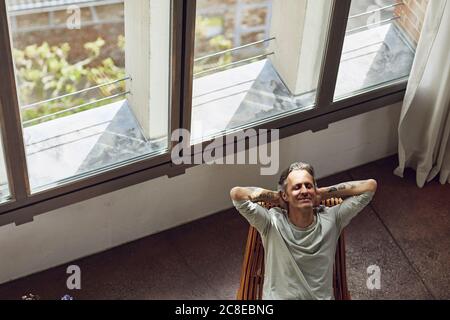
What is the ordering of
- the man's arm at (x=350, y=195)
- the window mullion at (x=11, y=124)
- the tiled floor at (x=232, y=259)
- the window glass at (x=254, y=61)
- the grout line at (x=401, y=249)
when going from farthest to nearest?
the grout line at (x=401, y=249), the tiled floor at (x=232, y=259), the window glass at (x=254, y=61), the man's arm at (x=350, y=195), the window mullion at (x=11, y=124)

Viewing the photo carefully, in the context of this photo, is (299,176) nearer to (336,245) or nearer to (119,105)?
(336,245)

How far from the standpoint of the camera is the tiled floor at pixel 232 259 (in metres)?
3.45

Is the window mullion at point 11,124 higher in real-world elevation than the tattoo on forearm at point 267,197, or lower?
higher

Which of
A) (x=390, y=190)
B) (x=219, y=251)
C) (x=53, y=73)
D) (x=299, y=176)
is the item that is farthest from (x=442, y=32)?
(x=53, y=73)

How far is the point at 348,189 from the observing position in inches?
118

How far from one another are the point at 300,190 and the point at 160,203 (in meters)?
0.81

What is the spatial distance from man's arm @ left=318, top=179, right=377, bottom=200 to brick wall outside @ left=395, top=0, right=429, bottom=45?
3.04ft

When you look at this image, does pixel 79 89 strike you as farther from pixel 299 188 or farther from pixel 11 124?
pixel 299 188

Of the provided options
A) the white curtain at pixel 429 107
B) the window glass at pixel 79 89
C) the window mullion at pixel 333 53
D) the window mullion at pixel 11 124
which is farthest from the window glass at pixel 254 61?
the window mullion at pixel 11 124

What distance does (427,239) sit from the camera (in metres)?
3.75

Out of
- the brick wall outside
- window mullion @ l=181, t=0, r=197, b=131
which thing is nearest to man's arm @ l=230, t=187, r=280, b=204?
window mullion @ l=181, t=0, r=197, b=131

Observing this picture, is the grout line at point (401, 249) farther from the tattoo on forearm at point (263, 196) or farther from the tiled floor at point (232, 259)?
the tattoo on forearm at point (263, 196)

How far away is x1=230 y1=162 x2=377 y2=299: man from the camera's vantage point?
294 cm

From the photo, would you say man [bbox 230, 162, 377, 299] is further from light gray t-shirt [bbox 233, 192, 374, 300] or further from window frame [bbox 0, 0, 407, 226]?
window frame [bbox 0, 0, 407, 226]
